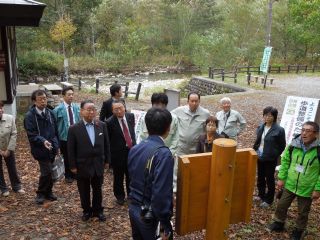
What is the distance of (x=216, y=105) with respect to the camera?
1403 centimetres

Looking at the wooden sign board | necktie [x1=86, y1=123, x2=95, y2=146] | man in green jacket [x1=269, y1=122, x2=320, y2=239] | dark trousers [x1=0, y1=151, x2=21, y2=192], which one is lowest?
dark trousers [x1=0, y1=151, x2=21, y2=192]

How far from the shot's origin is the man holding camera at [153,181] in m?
2.36

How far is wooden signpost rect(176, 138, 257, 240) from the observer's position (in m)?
2.02

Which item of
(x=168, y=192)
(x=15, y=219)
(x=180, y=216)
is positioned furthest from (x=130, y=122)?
(x=180, y=216)

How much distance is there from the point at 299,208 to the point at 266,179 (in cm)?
101

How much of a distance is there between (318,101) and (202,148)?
2815 mm

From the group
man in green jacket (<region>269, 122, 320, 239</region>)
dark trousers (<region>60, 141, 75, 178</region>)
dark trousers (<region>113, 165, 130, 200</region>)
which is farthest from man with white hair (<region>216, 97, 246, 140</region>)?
dark trousers (<region>60, 141, 75, 178</region>)

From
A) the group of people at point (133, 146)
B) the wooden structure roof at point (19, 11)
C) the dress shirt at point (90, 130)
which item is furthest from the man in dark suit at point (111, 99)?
the wooden structure roof at point (19, 11)

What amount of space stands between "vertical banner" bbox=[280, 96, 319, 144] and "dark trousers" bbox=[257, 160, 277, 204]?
1619 millimetres

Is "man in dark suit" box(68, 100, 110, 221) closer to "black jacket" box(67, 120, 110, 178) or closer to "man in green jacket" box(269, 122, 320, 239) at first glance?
"black jacket" box(67, 120, 110, 178)

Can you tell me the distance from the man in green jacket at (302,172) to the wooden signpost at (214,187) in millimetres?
1941

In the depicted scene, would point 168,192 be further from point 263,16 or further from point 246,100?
point 263,16

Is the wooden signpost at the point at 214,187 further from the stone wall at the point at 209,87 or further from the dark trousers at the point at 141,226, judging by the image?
the stone wall at the point at 209,87

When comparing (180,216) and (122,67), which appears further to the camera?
(122,67)
